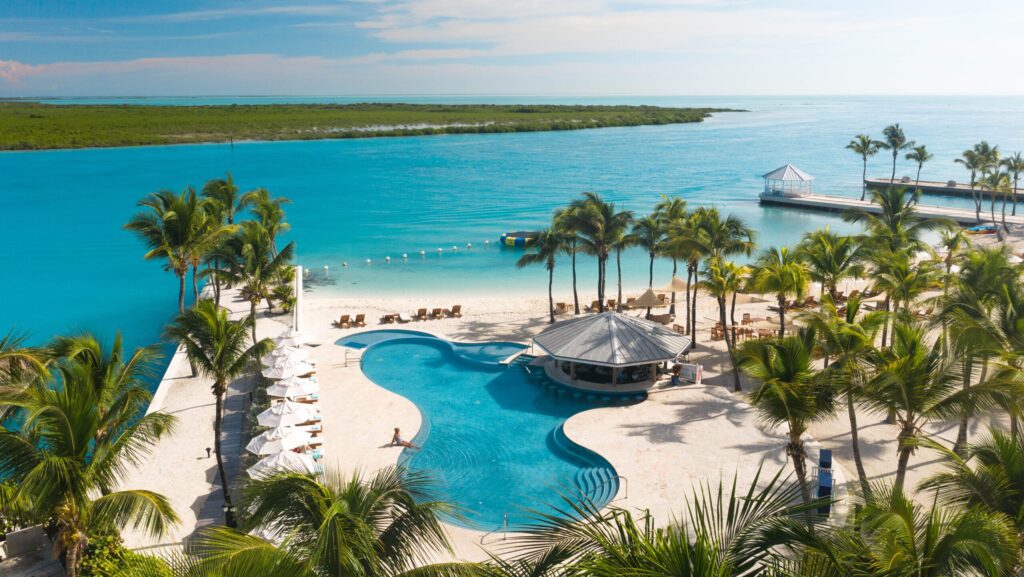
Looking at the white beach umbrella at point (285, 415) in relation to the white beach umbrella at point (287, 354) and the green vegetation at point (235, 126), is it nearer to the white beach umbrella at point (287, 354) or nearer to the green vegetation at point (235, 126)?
the white beach umbrella at point (287, 354)

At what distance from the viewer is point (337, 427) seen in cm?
2033

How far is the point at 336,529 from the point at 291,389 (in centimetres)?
1361

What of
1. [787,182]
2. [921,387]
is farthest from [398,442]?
[787,182]

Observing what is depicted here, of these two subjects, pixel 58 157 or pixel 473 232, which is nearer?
Answer: pixel 473 232

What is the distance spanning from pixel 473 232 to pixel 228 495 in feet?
137

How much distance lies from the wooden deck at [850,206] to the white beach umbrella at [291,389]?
175 feet

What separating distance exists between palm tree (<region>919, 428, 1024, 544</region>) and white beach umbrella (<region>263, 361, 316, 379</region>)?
17.1 m

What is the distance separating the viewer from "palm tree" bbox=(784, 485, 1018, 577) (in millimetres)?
6820

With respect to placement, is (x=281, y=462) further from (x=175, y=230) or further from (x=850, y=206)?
(x=850, y=206)

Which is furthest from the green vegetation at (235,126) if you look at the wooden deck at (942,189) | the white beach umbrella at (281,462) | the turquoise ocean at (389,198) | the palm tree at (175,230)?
the white beach umbrella at (281,462)

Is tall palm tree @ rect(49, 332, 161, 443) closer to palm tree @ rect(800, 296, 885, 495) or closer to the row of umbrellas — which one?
the row of umbrellas

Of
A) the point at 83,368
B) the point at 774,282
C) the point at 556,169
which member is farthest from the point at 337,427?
the point at 556,169

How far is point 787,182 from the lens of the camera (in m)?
74.7

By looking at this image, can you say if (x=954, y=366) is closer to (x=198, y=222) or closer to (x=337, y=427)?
(x=337, y=427)
